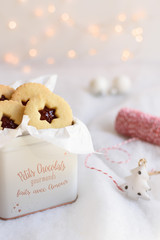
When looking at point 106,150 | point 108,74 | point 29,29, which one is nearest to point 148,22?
point 108,74

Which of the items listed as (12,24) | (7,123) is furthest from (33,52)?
(7,123)

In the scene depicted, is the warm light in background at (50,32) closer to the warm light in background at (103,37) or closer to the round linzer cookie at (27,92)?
the warm light in background at (103,37)

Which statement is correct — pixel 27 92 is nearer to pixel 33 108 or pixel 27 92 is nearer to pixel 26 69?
pixel 33 108

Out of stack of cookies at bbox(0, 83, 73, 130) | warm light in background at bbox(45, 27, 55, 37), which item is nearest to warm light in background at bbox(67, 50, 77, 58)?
warm light in background at bbox(45, 27, 55, 37)

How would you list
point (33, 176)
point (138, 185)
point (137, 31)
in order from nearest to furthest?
1. point (33, 176)
2. point (138, 185)
3. point (137, 31)

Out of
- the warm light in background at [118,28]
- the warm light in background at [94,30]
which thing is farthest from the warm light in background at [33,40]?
the warm light in background at [118,28]

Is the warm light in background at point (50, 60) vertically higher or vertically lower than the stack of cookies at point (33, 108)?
lower
